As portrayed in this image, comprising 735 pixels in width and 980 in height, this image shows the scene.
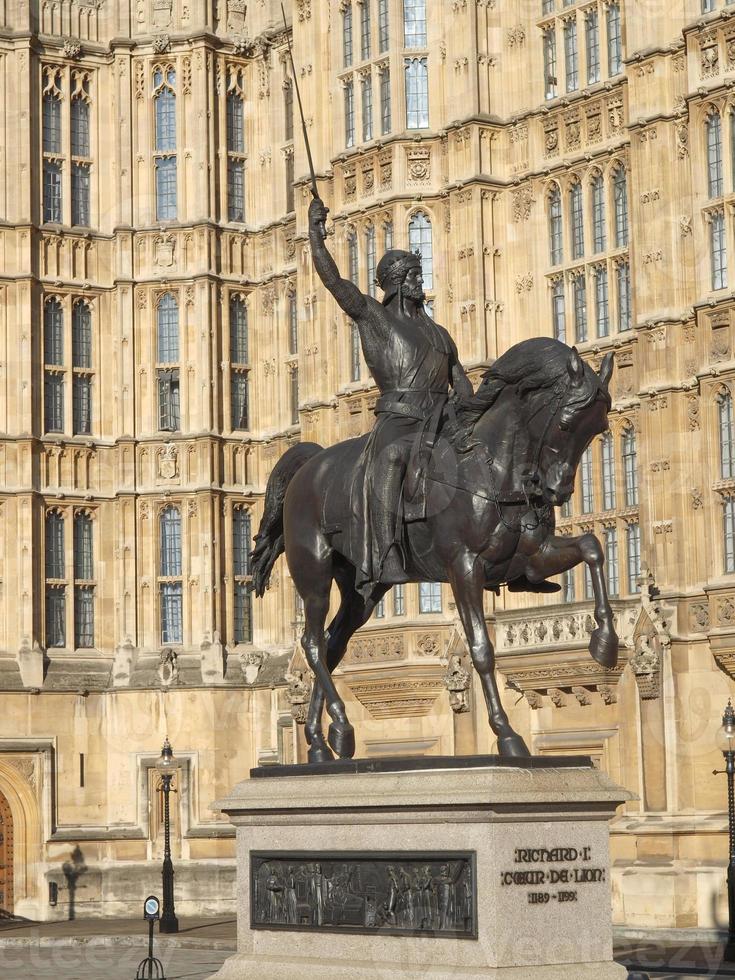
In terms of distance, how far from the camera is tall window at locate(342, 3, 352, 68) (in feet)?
131

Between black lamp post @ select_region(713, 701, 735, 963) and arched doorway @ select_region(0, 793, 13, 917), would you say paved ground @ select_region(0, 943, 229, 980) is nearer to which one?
arched doorway @ select_region(0, 793, 13, 917)

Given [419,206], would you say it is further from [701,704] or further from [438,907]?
[438,907]

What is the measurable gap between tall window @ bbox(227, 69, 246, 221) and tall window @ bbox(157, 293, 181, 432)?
256 cm

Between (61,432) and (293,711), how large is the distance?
8613mm

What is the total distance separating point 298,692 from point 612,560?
7550 mm

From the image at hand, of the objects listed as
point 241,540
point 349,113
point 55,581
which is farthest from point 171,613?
point 349,113

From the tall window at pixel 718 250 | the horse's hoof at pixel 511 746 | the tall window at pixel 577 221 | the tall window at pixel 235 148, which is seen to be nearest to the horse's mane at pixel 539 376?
the horse's hoof at pixel 511 746

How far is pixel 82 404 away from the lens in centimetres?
4394

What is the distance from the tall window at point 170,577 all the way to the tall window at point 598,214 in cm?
1211

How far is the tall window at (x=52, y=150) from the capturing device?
44000 millimetres

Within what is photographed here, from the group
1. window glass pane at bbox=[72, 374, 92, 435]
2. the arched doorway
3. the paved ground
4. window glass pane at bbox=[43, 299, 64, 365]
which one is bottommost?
the paved ground

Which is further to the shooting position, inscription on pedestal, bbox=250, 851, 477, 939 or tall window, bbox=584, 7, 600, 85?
tall window, bbox=584, 7, 600, 85

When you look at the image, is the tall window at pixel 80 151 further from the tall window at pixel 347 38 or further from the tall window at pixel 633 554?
the tall window at pixel 633 554

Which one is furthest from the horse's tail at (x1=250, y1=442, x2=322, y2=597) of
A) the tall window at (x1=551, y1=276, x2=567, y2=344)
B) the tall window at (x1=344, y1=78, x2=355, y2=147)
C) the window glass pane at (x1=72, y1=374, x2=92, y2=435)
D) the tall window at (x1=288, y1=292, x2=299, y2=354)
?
the window glass pane at (x1=72, y1=374, x2=92, y2=435)
